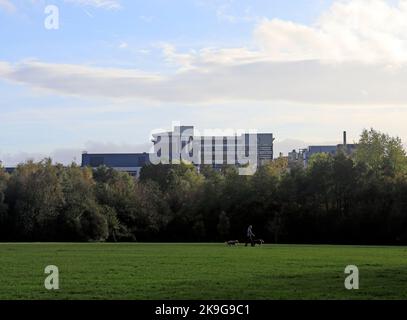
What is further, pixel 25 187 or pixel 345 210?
pixel 25 187

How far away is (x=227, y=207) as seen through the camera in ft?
283

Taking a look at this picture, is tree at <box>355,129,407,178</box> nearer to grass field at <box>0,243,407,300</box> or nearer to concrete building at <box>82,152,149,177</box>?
grass field at <box>0,243,407,300</box>

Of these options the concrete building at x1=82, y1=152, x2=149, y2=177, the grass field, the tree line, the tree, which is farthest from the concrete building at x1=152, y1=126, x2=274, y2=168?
the concrete building at x1=82, y1=152, x2=149, y2=177

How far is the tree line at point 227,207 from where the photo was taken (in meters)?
78.8

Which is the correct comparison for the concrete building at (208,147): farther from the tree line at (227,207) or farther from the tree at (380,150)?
the tree at (380,150)

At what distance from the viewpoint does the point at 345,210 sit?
81.1 meters

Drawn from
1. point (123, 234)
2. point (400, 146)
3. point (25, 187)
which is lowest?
point (123, 234)

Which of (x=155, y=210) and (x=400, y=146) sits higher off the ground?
(x=400, y=146)

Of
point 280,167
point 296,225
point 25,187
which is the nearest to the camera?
point 296,225
